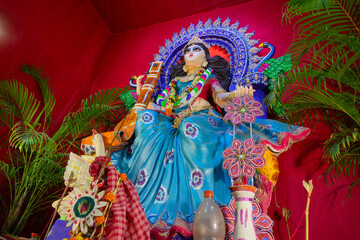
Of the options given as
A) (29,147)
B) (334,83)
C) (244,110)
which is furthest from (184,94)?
(29,147)

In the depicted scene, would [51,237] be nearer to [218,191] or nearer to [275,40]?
[218,191]

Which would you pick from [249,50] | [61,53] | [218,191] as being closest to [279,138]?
[218,191]

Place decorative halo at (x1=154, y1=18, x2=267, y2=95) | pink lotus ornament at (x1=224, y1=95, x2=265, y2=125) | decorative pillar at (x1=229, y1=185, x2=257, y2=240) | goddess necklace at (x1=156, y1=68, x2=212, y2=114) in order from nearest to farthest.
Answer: decorative pillar at (x1=229, y1=185, x2=257, y2=240) < pink lotus ornament at (x1=224, y1=95, x2=265, y2=125) < goddess necklace at (x1=156, y1=68, x2=212, y2=114) < decorative halo at (x1=154, y1=18, x2=267, y2=95)

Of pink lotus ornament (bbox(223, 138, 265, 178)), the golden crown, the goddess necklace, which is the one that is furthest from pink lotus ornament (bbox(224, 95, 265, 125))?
the golden crown

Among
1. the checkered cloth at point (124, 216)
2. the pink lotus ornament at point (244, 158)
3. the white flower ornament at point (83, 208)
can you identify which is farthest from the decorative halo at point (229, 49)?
the white flower ornament at point (83, 208)

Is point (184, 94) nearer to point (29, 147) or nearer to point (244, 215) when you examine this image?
point (29, 147)

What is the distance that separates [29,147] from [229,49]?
234 cm

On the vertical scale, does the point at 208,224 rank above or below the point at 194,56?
below

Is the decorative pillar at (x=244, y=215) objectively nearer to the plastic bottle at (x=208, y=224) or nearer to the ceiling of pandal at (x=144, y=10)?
the plastic bottle at (x=208, y=224)

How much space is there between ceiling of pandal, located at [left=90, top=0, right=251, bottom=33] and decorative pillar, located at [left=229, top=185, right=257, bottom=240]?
3166 mm

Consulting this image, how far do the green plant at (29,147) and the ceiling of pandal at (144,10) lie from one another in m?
1.74

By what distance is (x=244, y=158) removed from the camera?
5.23 ft

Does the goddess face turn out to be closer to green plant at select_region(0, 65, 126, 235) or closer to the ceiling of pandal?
green plant at select_region(0, 65, 126, 235)

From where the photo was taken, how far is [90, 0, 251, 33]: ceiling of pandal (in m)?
4.07
